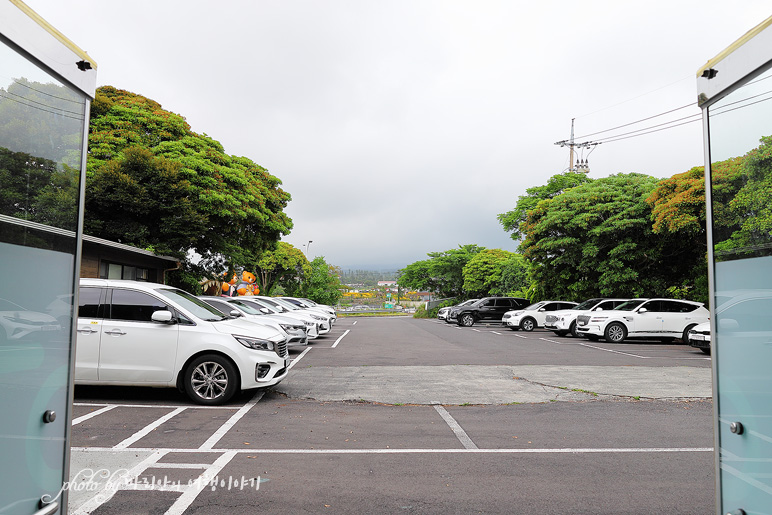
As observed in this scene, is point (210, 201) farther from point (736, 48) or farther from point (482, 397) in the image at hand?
point (736, 48)

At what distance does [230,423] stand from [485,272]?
44541 mm

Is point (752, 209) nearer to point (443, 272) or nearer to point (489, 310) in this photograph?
point (489, 310)

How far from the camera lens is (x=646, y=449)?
18.3 feet

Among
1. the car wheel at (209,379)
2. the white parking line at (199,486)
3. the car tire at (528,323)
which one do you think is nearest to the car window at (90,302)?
the car wheel at (209,379)

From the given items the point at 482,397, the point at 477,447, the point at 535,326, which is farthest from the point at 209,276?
the point at 477,447

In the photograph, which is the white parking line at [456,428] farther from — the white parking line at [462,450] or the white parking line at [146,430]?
the white parking line at [146,430]

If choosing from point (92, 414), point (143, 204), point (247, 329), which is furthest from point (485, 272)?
point (92, 414)

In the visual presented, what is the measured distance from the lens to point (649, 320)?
19.0 m

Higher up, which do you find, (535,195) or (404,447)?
(535,195)

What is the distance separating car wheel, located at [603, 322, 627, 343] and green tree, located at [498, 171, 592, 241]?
12292mm

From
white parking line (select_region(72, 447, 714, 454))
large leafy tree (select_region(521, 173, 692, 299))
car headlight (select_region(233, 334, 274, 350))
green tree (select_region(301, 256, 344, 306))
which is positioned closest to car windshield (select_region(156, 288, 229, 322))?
car headlight (select_region(233, 334, 274, 350))

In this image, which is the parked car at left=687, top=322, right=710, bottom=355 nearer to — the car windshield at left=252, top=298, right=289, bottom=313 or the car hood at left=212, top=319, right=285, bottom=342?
the car hood at left=212, top=319, right=285, bottom=342

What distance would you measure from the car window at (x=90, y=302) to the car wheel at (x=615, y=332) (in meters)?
17.0

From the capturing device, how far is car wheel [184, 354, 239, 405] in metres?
7.49
